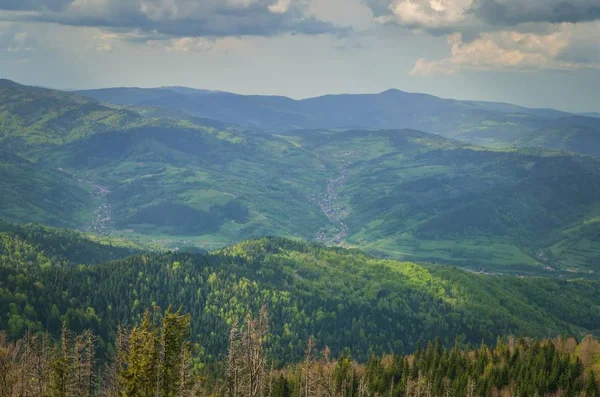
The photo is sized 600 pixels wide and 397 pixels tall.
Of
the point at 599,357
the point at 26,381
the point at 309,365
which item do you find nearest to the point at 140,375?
the point at 309,365

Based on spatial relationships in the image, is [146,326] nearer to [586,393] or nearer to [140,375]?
[140,375]

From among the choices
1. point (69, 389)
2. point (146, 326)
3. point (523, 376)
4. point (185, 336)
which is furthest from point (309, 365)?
point (523, 376)

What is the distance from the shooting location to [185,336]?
8919 cm

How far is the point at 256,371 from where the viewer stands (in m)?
65.5

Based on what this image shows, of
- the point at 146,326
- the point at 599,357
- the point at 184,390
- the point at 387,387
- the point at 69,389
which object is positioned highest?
the point at 146,326

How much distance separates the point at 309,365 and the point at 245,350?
28474 mm

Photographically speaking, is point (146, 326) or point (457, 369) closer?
point (146, 326)

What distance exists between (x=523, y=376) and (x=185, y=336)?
114140 millimetres

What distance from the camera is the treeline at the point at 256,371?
85.5m

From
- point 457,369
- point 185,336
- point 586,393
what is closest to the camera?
point 185,336

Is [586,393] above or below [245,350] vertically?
below

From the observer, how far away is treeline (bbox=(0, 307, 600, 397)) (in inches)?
3366

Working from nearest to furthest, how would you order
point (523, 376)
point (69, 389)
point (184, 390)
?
point (184, 390), point (69, 389), point (523, 376)

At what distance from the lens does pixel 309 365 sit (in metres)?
97.9
